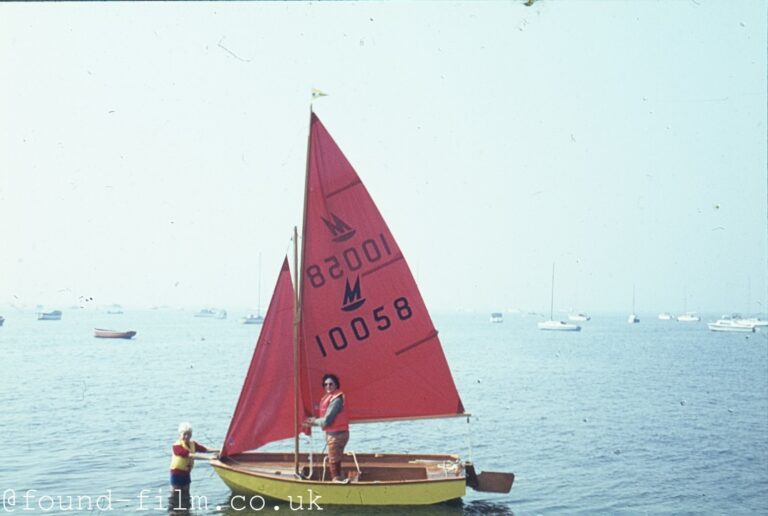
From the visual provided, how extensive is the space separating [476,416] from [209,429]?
1379cm

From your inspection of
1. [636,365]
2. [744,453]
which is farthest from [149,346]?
[744,453]

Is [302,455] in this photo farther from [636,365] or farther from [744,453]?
[636,365]

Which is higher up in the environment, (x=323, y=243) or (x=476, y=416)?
(x=323, y=243)

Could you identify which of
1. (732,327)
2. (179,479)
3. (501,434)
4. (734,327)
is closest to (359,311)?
(179,479)

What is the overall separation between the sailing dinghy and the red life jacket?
44cm

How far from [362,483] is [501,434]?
1703 cm

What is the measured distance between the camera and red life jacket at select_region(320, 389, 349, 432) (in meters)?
16.4

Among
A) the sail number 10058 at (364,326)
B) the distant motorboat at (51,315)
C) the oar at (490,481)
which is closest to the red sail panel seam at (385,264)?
the sail number 10058 at (364,326)

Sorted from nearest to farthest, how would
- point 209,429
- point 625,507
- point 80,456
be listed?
point 625,507 < point 80,456 < point 209,429

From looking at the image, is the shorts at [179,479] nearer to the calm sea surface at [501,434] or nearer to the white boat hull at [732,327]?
the calm sea surface at [501,434]

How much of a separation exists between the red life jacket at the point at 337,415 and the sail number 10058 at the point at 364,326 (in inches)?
39.7

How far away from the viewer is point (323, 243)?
54.8 feet

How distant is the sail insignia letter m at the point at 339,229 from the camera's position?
1667cm

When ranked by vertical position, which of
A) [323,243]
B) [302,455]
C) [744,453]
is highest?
[323,243]
